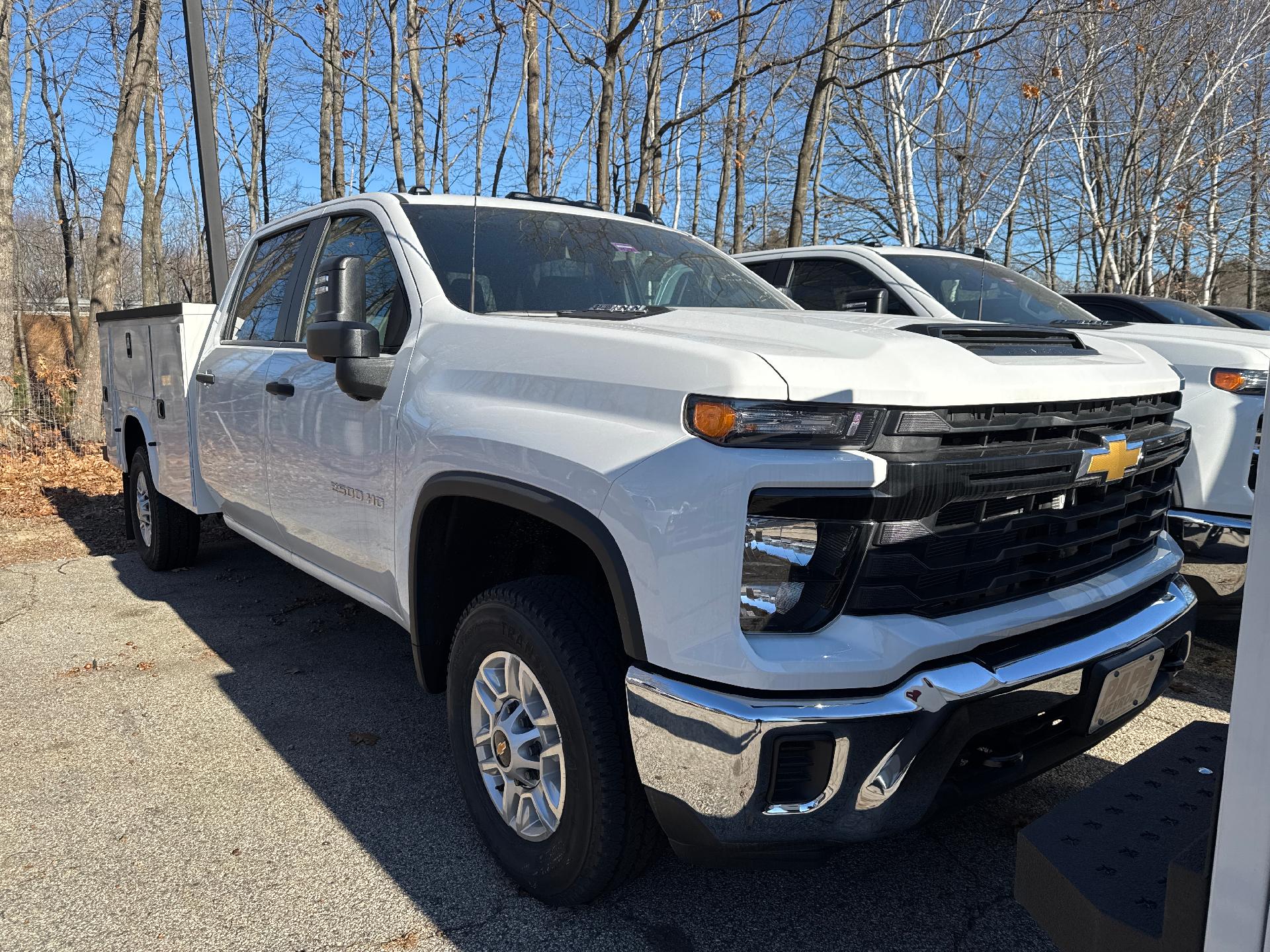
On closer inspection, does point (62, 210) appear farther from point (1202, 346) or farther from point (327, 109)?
point (1202, 346)

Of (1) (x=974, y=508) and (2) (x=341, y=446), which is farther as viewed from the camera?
(2) (x=341, y=446)

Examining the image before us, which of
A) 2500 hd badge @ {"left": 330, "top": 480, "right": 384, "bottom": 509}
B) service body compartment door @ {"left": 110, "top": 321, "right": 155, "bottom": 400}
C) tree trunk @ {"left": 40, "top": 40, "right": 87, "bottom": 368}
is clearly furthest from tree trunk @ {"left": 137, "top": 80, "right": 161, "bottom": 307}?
2500 hd badge @ {"left": 330, "top": 480, "right": 384, "bottom": 509}

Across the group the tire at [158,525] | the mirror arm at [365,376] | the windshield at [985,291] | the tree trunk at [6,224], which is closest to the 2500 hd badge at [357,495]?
the mirror arm at [365,376]

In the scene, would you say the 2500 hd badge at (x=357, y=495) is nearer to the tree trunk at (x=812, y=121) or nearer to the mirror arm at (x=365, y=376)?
the mirror arm at (x=365, y=376)

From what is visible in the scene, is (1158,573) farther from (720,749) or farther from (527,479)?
(527,479)

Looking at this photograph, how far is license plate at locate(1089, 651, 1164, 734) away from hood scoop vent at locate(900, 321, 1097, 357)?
0.80m

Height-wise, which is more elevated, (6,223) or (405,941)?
(6,223)

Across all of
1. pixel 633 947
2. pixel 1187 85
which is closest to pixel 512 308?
pixel 633 947

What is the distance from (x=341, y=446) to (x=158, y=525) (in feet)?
→ 10.4

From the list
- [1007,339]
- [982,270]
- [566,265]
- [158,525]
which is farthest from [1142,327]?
[158,525]

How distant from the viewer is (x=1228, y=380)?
430 centimetres

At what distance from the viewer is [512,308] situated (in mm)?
3227

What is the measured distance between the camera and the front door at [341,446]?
10.5ft

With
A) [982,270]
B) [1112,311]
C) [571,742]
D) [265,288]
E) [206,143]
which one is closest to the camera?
[571,742]
